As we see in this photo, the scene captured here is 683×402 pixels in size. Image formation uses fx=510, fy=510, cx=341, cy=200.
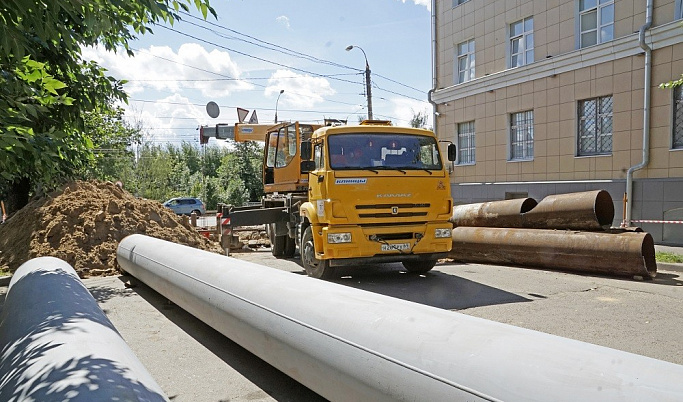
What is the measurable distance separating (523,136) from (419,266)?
30.9ft

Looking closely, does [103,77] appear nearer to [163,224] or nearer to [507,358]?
[507,358]

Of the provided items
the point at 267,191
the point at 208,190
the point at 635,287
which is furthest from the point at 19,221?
the point at 208,190

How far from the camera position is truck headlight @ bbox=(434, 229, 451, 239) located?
26.7 ft

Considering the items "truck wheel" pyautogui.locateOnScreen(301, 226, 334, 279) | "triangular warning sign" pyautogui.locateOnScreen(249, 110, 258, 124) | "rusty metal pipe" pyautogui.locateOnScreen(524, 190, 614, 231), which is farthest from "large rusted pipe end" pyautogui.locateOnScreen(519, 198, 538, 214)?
"triangular warning sign" pyautogui.locateOnScreen(249, 110, 258, 124)

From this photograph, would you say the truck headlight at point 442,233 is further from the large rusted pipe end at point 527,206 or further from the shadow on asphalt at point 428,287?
the large rusted pipe end at point 527,206

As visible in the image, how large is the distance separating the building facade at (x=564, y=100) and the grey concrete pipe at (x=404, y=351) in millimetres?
11890

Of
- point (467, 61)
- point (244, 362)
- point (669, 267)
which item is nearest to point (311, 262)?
point (244, 362)

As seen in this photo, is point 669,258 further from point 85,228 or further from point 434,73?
point 434,73

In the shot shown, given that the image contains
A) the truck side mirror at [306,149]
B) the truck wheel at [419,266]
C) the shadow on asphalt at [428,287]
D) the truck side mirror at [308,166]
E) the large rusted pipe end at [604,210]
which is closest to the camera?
the shadow on asphalt at [428,287]

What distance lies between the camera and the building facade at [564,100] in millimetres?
12547

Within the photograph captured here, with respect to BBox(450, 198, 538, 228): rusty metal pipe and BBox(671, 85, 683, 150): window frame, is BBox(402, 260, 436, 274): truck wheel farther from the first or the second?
BBox(671, 85, 683, 150): window frame

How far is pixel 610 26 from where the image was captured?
13.9 metres

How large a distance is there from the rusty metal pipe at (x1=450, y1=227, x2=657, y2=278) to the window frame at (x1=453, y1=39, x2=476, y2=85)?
387 inches

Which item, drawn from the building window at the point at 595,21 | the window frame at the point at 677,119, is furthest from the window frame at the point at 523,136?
the window frame at the point at 677,119
